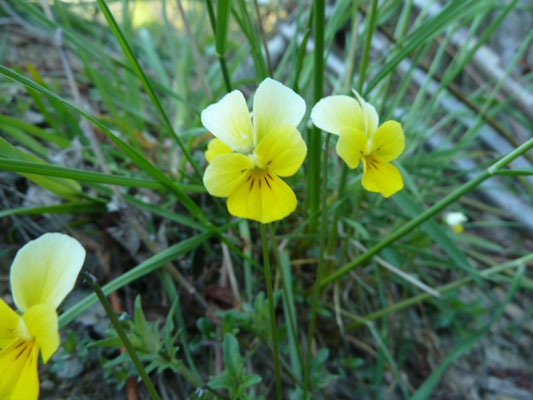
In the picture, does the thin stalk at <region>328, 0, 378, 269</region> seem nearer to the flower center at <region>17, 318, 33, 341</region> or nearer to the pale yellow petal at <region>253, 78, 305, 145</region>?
the pale yellow petal at <region>253, 78, 305, 145</region>

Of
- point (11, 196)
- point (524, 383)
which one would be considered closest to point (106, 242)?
point (11, 196)

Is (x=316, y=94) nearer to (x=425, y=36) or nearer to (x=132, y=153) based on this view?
(x=425, y=36)

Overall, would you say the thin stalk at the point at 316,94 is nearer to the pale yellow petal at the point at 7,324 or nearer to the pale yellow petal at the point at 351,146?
the pale yellow petal at the point at 351,146

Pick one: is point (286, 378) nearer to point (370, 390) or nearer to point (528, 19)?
point (370, 390)

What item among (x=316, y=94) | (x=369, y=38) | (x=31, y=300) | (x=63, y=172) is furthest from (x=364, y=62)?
(x=31, y=300)

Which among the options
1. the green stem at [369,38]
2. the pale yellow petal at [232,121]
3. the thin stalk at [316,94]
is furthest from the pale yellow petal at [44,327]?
the green stem at [369,38]

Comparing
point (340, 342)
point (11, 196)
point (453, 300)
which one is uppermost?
point (11, 196)
